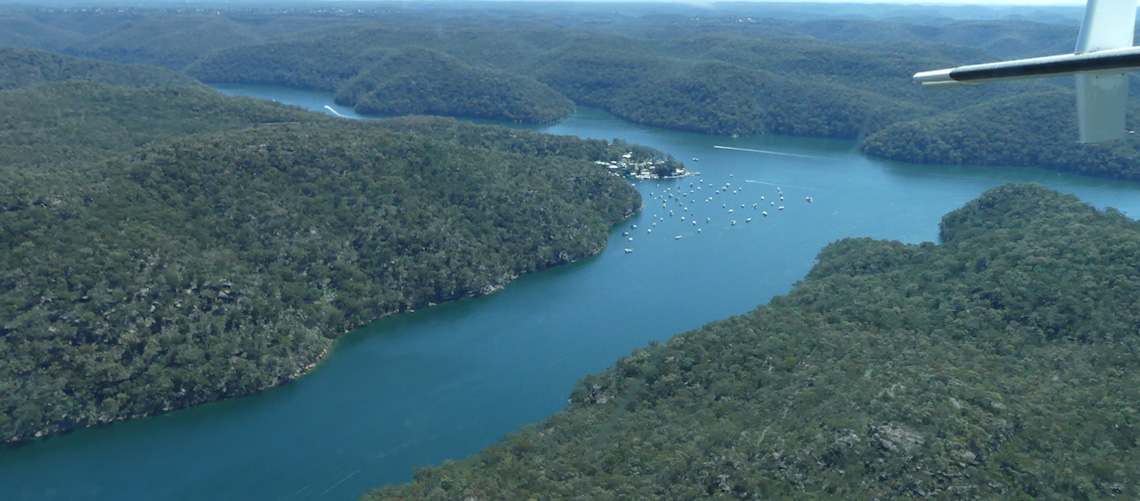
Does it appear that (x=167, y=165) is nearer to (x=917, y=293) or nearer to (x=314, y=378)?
(x=314, y=378)

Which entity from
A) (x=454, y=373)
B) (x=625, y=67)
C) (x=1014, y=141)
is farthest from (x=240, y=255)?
(x=625, y=67)

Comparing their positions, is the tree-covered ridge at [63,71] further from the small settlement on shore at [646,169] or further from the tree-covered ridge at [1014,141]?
the tree-covered ridge at [1014,141]

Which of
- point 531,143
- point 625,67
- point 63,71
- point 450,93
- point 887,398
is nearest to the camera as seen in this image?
point 887,398

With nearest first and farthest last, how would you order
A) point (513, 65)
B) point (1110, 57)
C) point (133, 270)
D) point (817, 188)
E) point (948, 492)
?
point (1110, 57)
point (948, 492)
point (133, 270)
point (817, 188)
point (513, 65)

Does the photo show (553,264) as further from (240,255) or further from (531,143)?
(531,143)

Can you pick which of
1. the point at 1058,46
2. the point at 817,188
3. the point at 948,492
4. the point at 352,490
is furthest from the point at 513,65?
the point at 948,492
